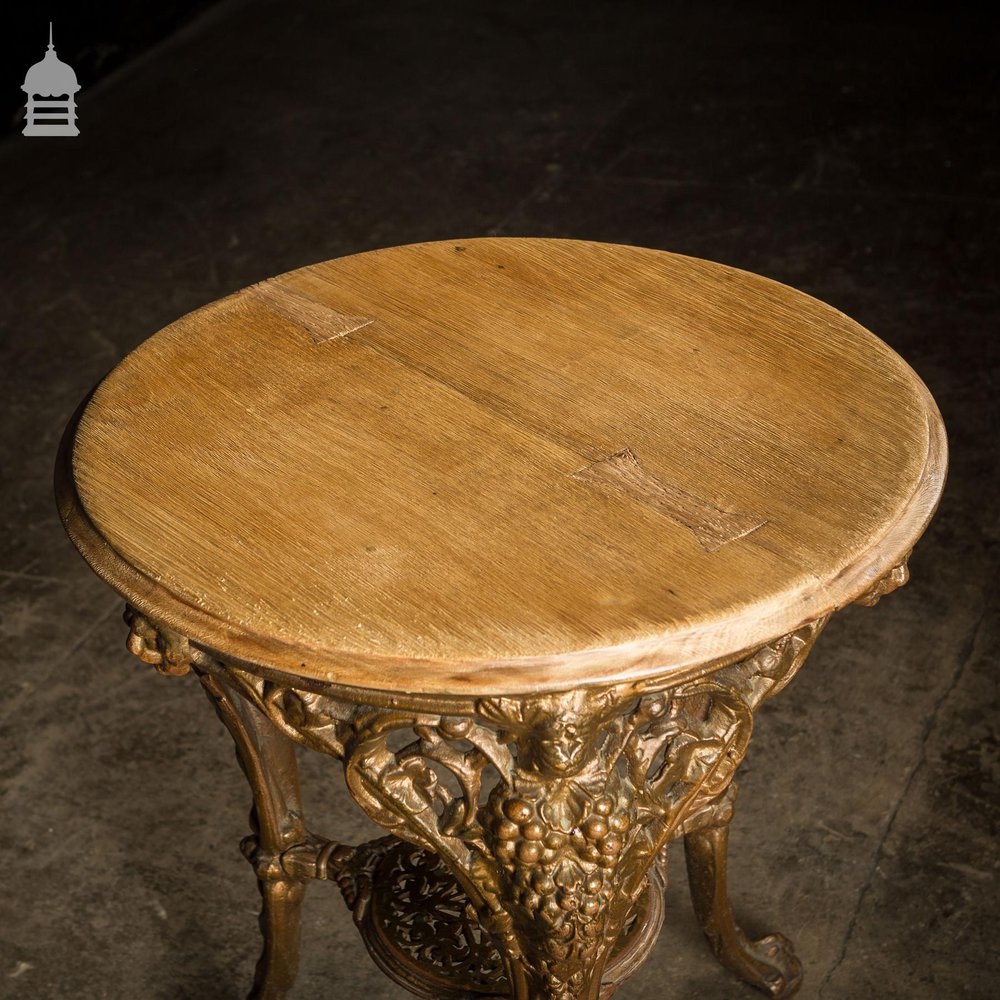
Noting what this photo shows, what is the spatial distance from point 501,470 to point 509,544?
0.14 meters

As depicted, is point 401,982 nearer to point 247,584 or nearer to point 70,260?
point 247,584

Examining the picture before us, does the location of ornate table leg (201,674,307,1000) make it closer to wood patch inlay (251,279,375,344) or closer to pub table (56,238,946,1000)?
pub table (56,238,946,1000)

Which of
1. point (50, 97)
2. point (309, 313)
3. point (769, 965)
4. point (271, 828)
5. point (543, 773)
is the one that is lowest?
point (50, 97)

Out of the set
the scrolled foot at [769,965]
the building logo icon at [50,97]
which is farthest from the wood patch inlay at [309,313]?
the building logo icon at [50,97]

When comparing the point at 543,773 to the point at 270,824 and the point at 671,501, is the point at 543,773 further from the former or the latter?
the point at 270,824

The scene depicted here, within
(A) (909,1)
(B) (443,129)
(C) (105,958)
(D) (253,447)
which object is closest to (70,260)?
(B) (443,129)

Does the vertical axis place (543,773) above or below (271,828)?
above

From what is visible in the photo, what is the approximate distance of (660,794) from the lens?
1.51m

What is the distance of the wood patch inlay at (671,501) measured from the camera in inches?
56.1

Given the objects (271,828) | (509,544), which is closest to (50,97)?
(271,828)

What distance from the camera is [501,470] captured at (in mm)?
1541

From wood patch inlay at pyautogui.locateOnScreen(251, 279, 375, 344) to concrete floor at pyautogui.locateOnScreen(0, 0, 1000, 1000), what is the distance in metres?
0.36

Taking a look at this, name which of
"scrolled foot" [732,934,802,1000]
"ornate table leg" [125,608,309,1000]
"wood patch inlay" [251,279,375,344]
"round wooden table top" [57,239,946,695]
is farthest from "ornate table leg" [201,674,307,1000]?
"scrolled foot" [732,934,802,1000]

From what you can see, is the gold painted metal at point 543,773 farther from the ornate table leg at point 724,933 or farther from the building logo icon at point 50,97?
the building logo icon at point 50,97
